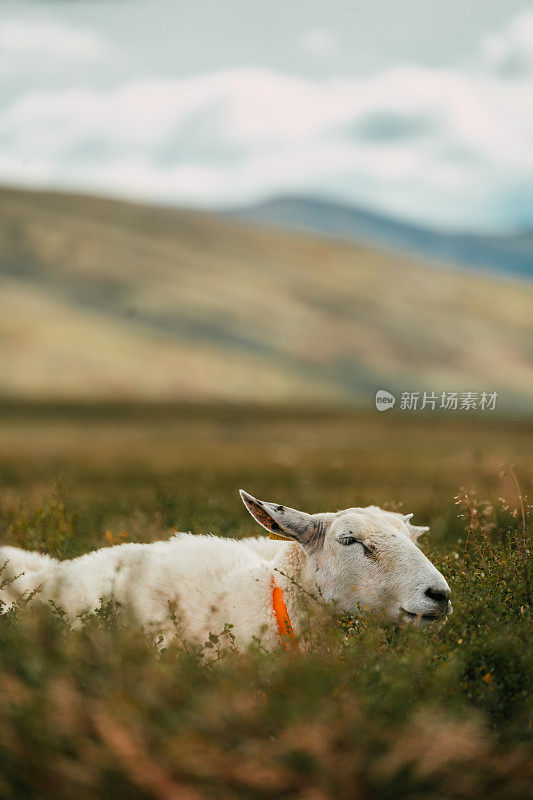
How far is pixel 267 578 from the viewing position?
6.55m

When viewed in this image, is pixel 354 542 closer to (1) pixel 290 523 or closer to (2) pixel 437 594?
(1) pixel 290 523

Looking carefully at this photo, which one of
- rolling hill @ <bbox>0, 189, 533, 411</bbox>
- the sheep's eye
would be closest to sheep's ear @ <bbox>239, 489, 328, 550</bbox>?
the sheep's eye

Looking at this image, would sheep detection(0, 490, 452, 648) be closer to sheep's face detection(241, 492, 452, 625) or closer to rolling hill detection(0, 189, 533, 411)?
sheep's face detection(241, 492, 452, 625)

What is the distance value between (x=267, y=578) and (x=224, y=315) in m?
135

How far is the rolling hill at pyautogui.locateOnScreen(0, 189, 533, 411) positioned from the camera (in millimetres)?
117000

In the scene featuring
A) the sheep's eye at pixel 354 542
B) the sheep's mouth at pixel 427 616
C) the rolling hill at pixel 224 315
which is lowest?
the sheep's mouth at pixel 427 616

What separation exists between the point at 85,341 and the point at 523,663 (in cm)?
11992

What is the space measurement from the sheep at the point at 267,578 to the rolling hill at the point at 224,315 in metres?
101

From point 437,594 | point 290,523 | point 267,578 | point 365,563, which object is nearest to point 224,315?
point 267,578

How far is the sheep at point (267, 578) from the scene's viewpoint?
19.1 ft

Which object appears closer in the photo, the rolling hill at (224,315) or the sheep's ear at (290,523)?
the sheep's ear at (290,523)

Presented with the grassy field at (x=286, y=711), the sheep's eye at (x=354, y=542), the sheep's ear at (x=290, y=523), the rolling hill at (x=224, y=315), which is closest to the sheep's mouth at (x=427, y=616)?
the grassy field at (x=286, y=711)

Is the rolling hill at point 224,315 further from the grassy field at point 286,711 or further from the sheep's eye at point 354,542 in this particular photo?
the grassy field at point 286,711

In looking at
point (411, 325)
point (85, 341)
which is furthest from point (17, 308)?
point (411, 325)
